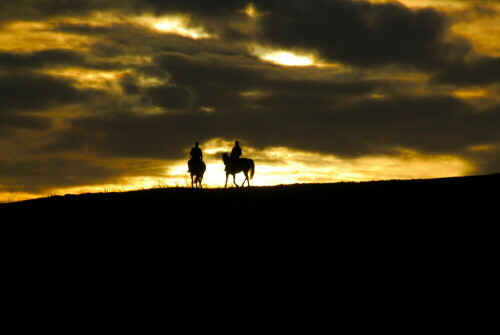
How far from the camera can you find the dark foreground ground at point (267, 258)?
17.2 meters

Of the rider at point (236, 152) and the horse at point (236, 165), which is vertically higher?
the rider at point (236, 152)

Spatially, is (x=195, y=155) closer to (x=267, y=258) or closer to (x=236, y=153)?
(x=236, y=153)

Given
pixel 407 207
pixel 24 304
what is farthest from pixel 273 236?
pixel 24 304

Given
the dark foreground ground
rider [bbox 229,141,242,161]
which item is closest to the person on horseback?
rider [bbox 229,141,242,161]

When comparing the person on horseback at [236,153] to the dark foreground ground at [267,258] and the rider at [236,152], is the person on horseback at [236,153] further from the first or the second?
the dark foreground ground at [267,258]

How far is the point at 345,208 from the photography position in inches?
1110

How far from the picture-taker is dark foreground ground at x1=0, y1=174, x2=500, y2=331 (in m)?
17.2

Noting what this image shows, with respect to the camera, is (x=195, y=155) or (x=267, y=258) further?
(x=195, y=155)

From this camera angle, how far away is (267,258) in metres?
21.0

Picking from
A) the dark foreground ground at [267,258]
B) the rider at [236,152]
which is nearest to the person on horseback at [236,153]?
the rider at [236,152]

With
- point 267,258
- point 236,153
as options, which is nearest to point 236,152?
point 236,153

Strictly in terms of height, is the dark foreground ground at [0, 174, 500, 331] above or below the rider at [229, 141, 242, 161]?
below

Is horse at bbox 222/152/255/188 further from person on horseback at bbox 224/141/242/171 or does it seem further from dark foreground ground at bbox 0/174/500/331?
dark foreground ground at bbox 0/174/500/331

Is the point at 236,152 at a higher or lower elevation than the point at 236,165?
higher
